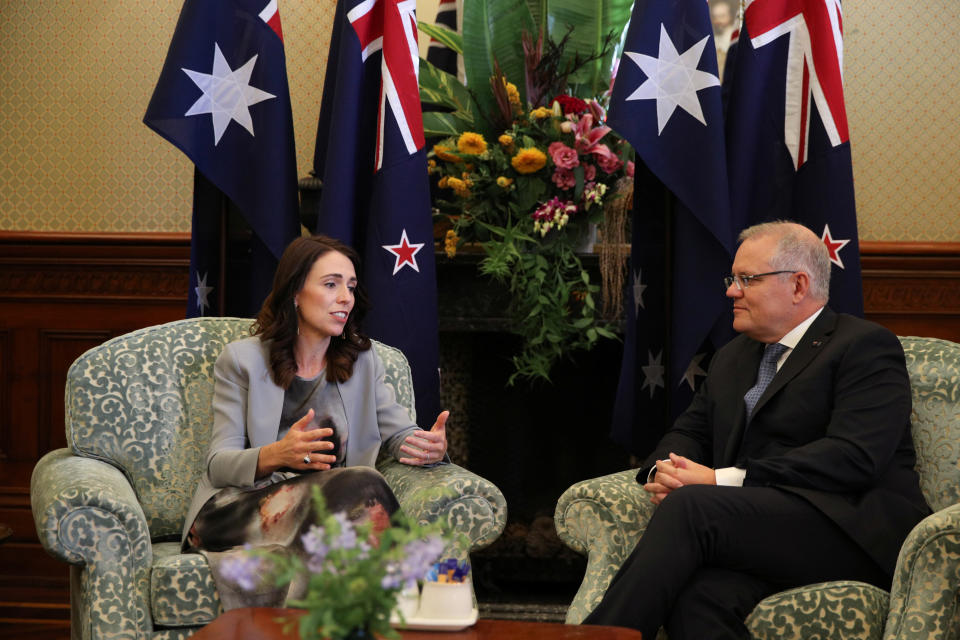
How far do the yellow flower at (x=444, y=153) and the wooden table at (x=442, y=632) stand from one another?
2.04m

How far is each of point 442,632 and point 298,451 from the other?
685 millimetres

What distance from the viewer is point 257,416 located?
2.47 m

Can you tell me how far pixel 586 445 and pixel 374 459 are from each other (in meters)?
1.41

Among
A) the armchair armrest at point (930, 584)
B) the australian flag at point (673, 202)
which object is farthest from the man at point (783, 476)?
the australian flag at point (673, 202)

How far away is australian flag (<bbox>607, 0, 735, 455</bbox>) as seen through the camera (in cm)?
292

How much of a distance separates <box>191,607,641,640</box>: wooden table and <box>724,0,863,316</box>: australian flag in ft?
5.38

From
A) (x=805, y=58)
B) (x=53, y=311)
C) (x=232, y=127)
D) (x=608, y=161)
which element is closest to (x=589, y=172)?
(x=608, y=161)

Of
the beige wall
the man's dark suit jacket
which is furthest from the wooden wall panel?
the man's dark suit jacket

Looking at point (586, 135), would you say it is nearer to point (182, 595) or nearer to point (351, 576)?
point (182, 595)

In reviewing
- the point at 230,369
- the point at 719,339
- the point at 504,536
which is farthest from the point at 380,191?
the point at 504,536

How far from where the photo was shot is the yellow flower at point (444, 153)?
3509 mm

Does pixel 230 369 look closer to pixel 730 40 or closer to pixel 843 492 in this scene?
pixel 843 492

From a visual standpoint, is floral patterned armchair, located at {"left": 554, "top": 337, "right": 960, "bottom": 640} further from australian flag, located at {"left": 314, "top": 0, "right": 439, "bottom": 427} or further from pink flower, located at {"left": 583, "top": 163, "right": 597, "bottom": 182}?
pink flower, located at {"left": 583, "top": 163, "right": 597, "bottom": 182}

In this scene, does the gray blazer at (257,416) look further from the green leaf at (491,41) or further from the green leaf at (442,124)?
the green leaf at (491,41)
